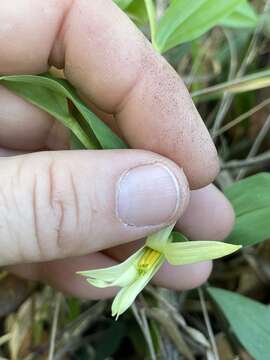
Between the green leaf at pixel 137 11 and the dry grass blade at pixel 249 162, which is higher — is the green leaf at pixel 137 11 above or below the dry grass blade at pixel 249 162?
above

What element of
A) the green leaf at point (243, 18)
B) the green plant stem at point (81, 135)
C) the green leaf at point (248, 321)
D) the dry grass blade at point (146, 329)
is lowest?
the dry grass blade at point (146, 329)

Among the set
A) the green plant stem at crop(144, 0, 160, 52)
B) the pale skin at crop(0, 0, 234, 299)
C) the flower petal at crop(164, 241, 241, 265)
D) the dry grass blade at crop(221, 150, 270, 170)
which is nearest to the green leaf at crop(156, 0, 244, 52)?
the green plant stem at crop(144, 0, 160, 52)

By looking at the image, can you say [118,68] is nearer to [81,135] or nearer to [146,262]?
[81,135]

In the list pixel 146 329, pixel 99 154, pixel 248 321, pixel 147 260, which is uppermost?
pixel 99 154

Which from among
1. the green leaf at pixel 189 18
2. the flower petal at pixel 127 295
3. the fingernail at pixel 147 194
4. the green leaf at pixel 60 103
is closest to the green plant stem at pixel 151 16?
the green leaf at pixel 189 18

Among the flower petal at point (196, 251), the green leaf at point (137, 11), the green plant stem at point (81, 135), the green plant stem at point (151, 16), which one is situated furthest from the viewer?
the green leaf at point (137, 11)

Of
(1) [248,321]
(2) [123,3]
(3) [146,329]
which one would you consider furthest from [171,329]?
(2) [123,3]

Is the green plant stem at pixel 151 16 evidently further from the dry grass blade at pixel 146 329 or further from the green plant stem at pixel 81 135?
the dry grass blade at pixel 146 329

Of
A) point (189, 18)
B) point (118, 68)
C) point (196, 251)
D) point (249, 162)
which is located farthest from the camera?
point (249, 162)

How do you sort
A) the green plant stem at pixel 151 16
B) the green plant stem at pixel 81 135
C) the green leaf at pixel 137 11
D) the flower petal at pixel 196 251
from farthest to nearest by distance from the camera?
the green leaf at pixel 137 11, the green plant stem at pixel 151 16, the green plant stem at pixel 81 135, the flower petal at pixel 196 251
